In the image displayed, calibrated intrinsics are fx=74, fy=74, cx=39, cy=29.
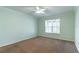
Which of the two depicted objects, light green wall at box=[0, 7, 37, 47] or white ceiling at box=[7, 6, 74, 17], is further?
light green wall at box=[0, 7, 37, 47]

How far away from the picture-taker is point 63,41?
1396 mm

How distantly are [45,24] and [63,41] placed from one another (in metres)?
0.47

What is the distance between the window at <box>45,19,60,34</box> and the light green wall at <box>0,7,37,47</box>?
0.25m

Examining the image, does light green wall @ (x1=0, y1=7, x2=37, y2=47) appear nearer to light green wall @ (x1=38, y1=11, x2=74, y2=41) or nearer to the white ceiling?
the white ceiling

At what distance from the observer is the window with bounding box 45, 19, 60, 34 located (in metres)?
1.38

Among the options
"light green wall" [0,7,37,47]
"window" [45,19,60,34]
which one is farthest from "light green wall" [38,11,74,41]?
"light green wall" [0,7,37,47]

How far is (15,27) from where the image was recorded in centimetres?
146

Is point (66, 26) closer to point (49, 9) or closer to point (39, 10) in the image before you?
point (49, 9)

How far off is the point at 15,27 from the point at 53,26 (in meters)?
0.74

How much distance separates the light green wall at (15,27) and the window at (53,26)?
254 millimetres

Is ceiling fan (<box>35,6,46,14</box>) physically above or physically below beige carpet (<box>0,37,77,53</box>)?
above

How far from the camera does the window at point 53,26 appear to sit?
138cm
